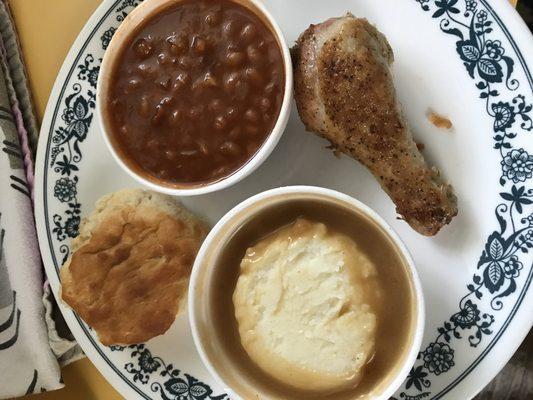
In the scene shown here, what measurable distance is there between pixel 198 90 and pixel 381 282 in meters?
0.80

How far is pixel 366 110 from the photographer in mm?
1930

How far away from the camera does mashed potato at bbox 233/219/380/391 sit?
6.38 feet

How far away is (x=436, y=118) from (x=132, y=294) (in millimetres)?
1143

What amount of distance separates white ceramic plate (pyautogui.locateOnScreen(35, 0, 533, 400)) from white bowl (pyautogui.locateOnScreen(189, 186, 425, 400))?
17 cm

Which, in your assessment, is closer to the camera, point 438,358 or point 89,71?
point 438,358

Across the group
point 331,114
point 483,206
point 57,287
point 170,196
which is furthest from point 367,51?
point 57,287

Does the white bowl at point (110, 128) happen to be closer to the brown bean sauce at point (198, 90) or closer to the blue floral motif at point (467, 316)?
the brown bean sauce at point (198, 90)

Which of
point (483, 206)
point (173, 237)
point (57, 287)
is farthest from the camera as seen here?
point (57, 287)

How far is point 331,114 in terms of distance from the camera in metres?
1.94

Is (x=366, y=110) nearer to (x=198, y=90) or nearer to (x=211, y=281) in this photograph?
(x=198, y=90)

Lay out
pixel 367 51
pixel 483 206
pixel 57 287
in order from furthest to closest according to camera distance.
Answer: pixel 57 287 < pixel 483 206 < pixel 367 51

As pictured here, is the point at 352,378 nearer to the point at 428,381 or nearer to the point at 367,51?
the point at 428,381

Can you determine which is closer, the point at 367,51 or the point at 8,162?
the point at 367,51

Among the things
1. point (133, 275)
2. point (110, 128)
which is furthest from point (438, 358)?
point (110, 128)
